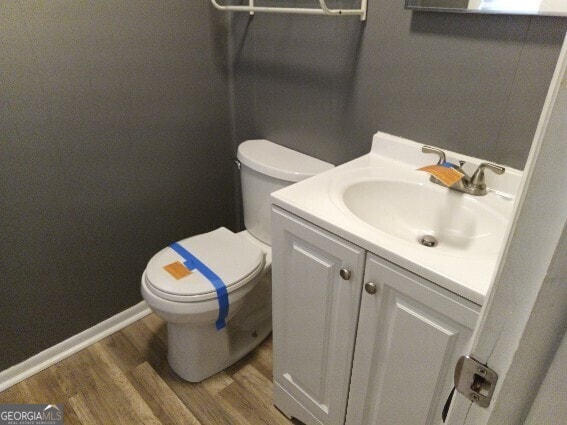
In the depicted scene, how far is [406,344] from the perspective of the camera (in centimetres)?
89

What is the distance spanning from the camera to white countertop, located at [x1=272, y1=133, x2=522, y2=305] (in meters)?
0.76

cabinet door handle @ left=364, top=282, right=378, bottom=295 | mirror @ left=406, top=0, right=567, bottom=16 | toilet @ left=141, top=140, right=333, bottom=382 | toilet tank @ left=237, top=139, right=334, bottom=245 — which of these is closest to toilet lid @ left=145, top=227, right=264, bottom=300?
Answer: toilet @ left=141, top=140, right=333, bottom=382

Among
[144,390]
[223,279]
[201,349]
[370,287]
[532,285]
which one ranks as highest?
[532,285]

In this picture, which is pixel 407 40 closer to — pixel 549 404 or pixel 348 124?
pixel 348 124

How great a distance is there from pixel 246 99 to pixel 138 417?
1.31 meters

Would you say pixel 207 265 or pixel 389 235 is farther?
pixel 207 265

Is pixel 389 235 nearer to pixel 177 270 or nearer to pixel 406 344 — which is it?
pixel 406 344

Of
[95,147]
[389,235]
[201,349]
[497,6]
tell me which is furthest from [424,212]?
[95,147]

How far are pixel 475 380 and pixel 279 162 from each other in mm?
1134

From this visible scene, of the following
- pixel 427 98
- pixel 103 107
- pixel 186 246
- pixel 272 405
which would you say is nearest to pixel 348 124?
pixel 427 98

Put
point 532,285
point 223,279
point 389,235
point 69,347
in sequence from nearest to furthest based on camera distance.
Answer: point 532,285, point 389,235, point 223,279, point 69,347

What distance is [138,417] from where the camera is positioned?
1.39 m

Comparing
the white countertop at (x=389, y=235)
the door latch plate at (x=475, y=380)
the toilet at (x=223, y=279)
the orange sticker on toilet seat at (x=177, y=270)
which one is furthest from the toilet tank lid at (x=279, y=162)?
the door latch plate at (x=475, y=380)

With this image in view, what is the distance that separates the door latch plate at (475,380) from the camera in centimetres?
39
